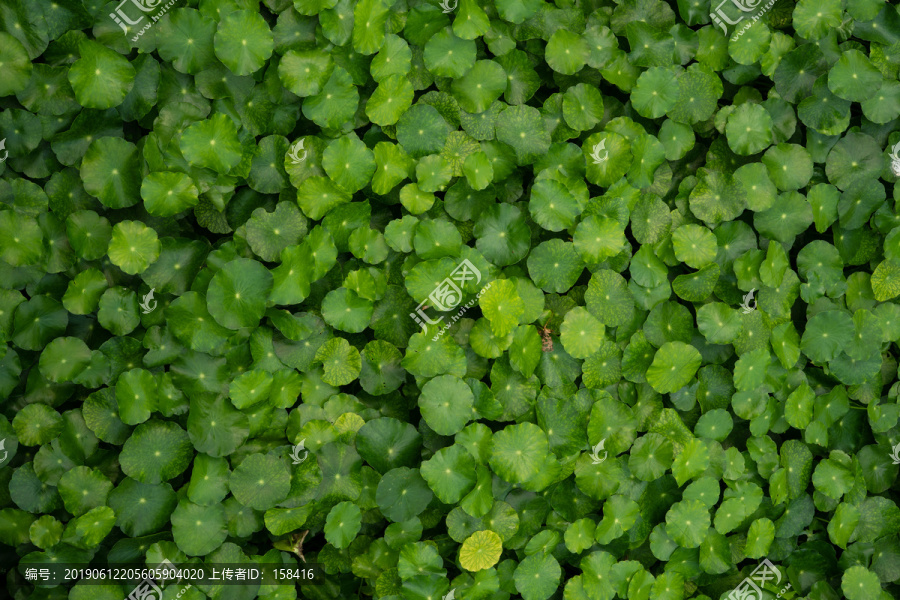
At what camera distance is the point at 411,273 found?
178 centimetres

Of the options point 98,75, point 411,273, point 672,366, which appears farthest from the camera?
point 672,366

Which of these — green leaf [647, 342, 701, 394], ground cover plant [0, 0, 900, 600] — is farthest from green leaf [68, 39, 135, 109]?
green leaf [647, 342, 701, 394]

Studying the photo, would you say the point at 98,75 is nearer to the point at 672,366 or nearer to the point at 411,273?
the point at 411,273

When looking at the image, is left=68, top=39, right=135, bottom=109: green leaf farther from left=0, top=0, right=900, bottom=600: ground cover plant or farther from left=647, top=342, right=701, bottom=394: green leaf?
left=647, top=342, right=701, bottom=394: green leaf

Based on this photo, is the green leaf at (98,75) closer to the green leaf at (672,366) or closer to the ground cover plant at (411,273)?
the ground cover plant at (411,273)

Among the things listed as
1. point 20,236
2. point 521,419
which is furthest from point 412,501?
point 20,236

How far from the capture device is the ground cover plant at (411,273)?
173 cm

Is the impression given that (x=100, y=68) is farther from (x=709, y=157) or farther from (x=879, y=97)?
(x=879, y=97)

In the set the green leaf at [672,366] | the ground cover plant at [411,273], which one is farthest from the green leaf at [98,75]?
the green leaf at [672,366]

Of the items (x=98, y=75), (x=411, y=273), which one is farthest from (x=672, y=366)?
(x=98, y=75)

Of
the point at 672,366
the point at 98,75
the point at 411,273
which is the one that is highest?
the point at 98,75

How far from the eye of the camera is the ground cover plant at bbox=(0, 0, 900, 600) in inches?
68.1

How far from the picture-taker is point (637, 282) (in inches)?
76.8

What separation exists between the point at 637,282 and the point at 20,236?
5.78 ft
